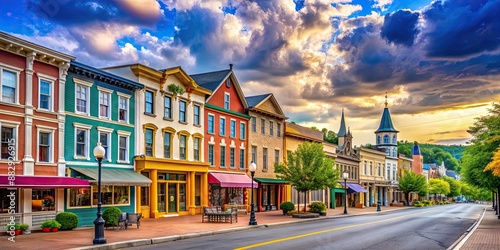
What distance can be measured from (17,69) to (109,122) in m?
7.60

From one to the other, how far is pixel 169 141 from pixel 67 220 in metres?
13.2

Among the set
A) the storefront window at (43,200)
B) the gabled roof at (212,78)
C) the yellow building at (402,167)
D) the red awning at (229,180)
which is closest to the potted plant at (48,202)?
the storefront window at (43,200)

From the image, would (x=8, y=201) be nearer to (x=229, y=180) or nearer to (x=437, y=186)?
(x=229, y=180)

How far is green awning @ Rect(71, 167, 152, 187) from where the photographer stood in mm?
28277

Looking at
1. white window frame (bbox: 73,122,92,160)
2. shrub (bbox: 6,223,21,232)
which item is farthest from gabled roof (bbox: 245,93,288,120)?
shrub (bbox: 6,223,21,232)

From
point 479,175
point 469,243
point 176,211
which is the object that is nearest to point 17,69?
point 176,211

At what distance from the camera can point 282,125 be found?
54.3m

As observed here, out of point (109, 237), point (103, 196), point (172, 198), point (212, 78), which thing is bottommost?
point (109, 237)

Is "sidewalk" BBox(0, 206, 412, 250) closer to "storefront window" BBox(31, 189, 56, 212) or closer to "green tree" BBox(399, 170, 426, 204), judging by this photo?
"storefront window" BBox(31, 189, 56, 212)

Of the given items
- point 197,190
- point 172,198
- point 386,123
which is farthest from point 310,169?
point 386,123

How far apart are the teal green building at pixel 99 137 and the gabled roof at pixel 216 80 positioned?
1058 centimetres

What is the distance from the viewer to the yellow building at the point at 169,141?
3444cm

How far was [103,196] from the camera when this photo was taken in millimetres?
30844

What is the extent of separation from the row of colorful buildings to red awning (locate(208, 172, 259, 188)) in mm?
121
